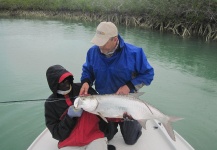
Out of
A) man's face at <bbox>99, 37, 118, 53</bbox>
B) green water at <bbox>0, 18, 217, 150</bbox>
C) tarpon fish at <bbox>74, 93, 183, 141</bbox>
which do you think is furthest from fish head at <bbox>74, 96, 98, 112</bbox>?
green water at <bbox>0, 18, 217, 150</bbox>

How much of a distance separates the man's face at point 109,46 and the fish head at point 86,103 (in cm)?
84

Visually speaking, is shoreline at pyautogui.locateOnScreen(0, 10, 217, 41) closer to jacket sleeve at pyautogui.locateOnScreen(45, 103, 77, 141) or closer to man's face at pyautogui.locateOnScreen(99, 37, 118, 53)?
man's face at pyautogui.locateOnScreen(99, 37, 118, 53)

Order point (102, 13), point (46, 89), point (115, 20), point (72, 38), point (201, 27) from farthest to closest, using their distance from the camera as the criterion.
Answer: point (102, 13), point (115, 20), point (201, 27), point (72, 38), point (46, 89)

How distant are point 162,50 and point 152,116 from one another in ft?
45.1

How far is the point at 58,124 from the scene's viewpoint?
355 cm

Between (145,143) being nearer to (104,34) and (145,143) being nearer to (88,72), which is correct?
(88,72)

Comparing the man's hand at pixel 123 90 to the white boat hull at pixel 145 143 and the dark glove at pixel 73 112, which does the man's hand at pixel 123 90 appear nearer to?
the dark glove at pixel 73 112

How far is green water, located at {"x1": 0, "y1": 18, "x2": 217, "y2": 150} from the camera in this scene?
20.6ft

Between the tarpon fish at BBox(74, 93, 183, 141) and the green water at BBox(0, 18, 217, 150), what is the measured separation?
2668 mm

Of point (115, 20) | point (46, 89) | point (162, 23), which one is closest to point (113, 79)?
point (46, 89)

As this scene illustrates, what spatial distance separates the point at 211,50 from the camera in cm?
1695

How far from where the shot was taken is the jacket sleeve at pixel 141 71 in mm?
3988

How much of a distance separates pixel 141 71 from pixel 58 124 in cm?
144

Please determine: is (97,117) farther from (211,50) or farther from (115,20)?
(115,20)
